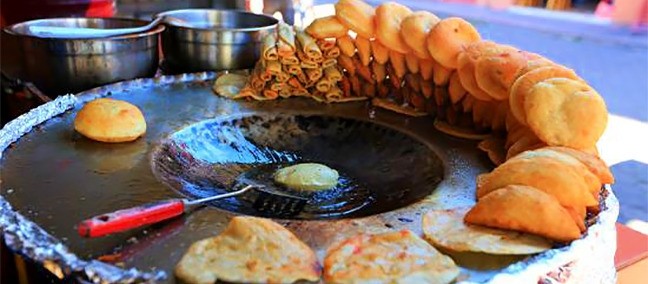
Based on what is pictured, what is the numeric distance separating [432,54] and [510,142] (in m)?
0.30

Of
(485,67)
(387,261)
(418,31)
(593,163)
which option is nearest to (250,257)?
(387,261)

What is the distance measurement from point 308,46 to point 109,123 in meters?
0.57

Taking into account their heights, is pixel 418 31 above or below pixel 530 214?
above

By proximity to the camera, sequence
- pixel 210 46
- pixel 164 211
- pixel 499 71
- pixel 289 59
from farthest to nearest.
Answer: pixel 210 46
pixel 289 59
pixel 499 71
pixel 164 211

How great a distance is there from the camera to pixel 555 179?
100cm

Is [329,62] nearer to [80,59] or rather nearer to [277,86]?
[277,86]

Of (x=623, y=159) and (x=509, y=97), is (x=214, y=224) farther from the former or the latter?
(x=623, y=159)

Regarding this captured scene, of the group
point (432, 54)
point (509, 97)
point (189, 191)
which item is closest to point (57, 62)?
point (189, 191)

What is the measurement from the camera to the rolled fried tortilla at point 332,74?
1.75 metres

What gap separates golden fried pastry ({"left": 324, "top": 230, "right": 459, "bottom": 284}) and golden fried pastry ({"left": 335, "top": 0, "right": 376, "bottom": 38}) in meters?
0.81

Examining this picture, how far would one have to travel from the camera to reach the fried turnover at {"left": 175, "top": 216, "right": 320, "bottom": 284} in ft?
2.86

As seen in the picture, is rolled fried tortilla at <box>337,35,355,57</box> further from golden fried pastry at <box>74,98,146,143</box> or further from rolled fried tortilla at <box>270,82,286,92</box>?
golden fried pastry at <box>74,98,146,143</box>

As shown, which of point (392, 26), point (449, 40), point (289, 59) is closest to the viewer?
point (449, 40)

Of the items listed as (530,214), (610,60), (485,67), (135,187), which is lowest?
(610,60)
